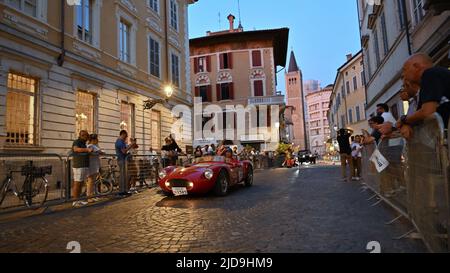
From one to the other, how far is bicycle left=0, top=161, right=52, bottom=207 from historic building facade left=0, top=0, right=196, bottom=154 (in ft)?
11.9

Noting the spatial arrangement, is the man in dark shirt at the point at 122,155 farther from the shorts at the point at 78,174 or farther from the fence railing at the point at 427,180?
the fence railing at the point at 427,180

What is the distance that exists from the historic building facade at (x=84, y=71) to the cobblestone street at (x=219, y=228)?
584cm

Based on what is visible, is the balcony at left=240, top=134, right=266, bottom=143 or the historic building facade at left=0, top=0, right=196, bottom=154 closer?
the historic building facade at left=0, top=0, right=196, bottom=154

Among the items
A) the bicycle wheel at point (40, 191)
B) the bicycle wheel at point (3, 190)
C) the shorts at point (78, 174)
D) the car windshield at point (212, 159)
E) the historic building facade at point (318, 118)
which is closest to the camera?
the bicycle wheel at point (3, 190)

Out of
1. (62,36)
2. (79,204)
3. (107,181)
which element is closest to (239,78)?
(62,36)

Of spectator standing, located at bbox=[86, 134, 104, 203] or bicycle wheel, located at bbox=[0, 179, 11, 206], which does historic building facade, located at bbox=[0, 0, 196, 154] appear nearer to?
spectator standing, located at bbox=[86, 134, 104, 203]

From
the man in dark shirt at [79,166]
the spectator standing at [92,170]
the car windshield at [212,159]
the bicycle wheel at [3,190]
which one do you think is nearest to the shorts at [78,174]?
the man in dark shirt at [79,166]

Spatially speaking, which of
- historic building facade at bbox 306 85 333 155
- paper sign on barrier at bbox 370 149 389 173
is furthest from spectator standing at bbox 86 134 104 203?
historic building facade at bbox 306 85 333 155

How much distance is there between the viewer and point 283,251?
3207 mm

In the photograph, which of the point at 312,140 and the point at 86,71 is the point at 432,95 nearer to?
the point at 86,71

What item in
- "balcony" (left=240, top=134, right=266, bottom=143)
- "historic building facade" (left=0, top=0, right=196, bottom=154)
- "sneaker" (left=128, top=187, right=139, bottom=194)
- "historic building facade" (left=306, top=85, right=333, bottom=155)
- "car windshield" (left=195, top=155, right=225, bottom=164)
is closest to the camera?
"car windshield" (left=195, top=155, right=225, bottom=164)

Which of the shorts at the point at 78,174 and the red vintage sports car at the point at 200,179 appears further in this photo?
the shorts at the point at 78,174

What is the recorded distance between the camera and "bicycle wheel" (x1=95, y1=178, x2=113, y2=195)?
28.2 ft

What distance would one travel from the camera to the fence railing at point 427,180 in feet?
8.34
